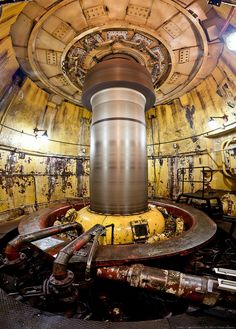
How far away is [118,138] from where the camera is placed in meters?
2.89

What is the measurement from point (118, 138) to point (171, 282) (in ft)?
6.61

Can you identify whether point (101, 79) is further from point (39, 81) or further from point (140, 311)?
point (140, 311)

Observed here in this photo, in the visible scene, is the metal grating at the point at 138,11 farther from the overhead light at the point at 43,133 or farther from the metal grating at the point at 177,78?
the overhead light at the point at 43,133

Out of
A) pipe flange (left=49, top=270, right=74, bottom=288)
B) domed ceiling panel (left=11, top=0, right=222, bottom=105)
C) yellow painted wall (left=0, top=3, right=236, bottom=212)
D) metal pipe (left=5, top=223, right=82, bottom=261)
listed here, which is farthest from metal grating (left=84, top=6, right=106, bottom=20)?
pipe flange (left=49, top=270, right=74, bottom=288)

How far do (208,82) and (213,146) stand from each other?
5.76 ft

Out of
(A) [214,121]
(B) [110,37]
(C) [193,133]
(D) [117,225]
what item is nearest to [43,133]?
(B) [110,37]

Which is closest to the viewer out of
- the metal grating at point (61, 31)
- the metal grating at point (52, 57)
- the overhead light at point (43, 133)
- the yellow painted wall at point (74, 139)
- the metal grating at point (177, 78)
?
the metal grating at point (61, 31)

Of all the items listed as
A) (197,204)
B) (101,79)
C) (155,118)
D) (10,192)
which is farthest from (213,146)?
(10,192)

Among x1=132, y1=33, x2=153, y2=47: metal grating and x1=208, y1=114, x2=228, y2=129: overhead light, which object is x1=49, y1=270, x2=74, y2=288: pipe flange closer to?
x1=132, y1=33, x2=153, y2=47: metal grating

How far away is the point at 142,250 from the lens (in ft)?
6.36

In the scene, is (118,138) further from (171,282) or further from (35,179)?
(35,179)

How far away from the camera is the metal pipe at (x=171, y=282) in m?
1.34

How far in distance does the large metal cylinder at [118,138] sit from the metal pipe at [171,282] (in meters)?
1.27

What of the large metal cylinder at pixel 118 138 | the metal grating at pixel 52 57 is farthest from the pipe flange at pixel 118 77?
the metal grating at pixel 52 57
